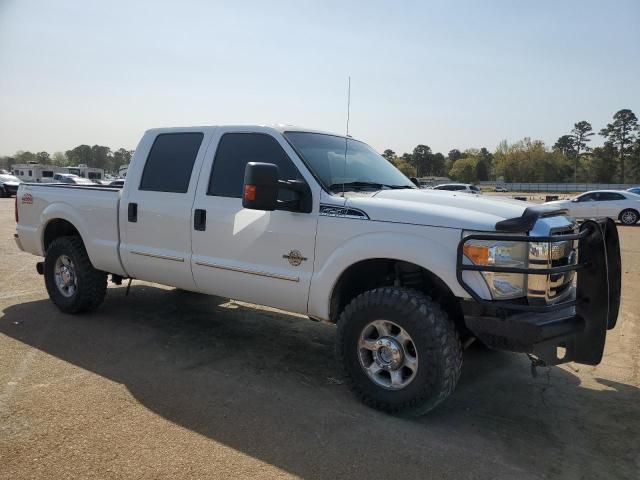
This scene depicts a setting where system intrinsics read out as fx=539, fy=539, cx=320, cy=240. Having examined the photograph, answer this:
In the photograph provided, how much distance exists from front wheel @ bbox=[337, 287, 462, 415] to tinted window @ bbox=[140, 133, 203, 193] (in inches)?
84.7

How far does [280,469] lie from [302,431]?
17.9 inches

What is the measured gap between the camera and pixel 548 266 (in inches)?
131

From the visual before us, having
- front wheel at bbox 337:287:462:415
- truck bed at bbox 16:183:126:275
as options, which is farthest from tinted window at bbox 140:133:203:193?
front wheel at bbox 337:287:462:415

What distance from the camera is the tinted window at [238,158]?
443cm

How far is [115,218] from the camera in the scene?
214 inches

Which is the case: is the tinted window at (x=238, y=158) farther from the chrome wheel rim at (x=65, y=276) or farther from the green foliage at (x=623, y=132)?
the green foliage at (x=623, y=132)

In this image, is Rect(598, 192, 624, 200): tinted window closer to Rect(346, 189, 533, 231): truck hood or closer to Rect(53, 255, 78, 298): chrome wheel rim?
Rect(346, 189, 533, 231): truck hood

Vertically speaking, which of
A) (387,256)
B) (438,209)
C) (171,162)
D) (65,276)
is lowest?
(65,276)

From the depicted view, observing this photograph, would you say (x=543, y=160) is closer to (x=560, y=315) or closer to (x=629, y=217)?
(x=629, y=217)

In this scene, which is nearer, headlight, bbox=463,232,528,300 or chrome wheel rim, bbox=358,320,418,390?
headlight, bbox=463,232,528,300

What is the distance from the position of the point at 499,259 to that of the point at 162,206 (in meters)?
3.11

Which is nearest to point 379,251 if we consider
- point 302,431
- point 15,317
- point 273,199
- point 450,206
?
point 450,206

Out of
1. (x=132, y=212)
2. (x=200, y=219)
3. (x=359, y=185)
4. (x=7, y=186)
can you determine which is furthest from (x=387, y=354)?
(x=7, y=186)

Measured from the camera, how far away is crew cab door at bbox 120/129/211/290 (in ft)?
16.0
